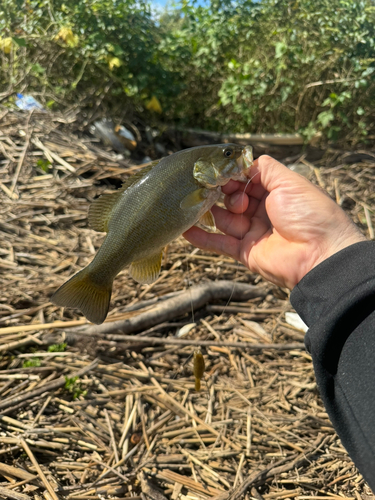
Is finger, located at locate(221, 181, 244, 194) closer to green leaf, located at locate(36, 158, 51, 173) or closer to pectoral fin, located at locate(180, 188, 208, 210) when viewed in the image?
pectoral fin, located at locate(180, 188, 208, 210)

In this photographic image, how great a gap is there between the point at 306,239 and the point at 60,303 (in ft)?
4.82

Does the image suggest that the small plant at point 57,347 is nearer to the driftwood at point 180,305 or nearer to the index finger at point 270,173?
the driftwood at point 180,305

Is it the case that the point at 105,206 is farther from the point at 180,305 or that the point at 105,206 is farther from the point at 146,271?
the point at 180,305

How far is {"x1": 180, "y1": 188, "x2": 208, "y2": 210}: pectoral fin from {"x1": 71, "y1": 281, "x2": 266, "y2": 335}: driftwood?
1.23 metres

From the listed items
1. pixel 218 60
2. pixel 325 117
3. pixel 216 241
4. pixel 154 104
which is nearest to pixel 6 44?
pixel 154 104

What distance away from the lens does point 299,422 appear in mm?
3016

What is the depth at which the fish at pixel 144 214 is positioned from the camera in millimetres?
2324

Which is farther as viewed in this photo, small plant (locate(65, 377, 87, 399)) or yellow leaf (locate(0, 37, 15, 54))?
yellow leaf (locate(0, 37, 15, 54))

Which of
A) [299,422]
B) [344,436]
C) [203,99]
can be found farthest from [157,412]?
[203,99]

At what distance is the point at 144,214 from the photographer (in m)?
2.33

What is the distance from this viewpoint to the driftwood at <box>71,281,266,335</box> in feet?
11.9

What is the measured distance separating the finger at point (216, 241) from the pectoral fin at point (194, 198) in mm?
600

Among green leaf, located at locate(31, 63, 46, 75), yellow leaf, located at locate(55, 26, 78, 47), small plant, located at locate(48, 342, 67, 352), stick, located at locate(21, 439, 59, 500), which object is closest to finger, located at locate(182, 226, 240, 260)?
small plant, located at locate(48, 342, 67, 352)

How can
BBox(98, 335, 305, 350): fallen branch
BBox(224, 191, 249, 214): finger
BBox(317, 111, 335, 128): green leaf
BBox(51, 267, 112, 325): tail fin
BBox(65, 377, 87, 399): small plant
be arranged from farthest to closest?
BBox(317, 111, 335, 128): green leaf < BBox(98, 335, 305, 350): fallen branch < BBox(65, 377, 87, 399): small plant < BBox(224, 191, 249, 214): finger < BBox(51, 267, 112, 325): tail fin
